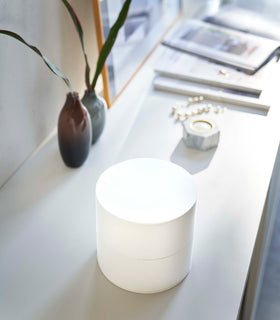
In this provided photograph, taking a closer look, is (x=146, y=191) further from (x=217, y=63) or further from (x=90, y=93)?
(x=217, y=63)

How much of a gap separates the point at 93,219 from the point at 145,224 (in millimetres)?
226

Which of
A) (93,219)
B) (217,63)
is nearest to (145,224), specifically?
(93,219)

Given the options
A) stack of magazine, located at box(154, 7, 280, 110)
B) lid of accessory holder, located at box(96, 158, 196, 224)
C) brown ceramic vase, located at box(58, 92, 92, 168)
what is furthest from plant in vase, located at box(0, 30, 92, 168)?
stack of magazine, located at box(154, 7, 280, 110)

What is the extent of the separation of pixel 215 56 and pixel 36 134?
1.70 ft

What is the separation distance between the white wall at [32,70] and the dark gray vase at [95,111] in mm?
85

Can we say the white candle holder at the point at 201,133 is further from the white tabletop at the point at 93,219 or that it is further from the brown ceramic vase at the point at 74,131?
the brown ceramic vase at the point at 74,131

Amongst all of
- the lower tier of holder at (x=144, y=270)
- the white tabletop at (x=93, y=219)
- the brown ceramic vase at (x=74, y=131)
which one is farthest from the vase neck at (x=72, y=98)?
the lower tier of holder at (x=144, y=270)

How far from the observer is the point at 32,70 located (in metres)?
0.94

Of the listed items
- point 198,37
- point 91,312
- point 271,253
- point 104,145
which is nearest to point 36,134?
point 104,145

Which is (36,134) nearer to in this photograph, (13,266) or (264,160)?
(13,266)

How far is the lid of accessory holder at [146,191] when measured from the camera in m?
0.68

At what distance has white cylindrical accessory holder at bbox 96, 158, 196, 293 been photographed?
26.6 inches

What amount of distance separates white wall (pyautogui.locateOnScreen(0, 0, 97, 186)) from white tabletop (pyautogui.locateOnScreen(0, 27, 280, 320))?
0.05 m

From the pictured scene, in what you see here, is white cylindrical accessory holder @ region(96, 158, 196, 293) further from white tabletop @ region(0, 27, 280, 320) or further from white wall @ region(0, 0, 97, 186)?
white wall @ region(0, 0, 97, 186)
